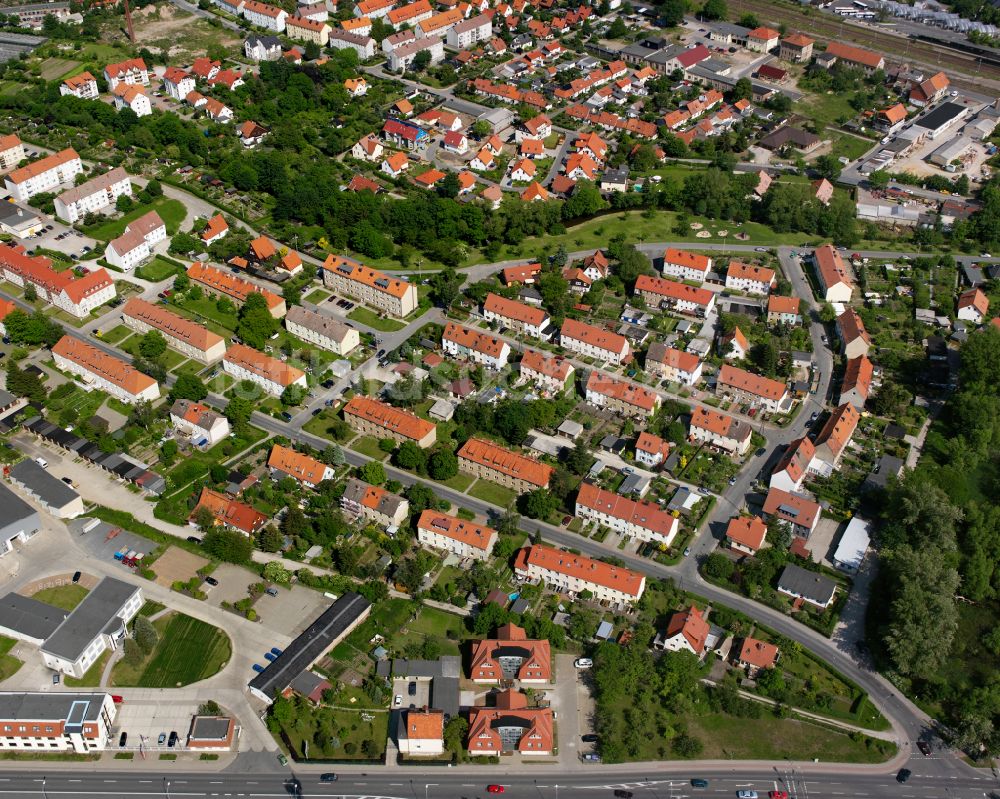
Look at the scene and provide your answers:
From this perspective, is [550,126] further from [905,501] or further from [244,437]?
[905,501]

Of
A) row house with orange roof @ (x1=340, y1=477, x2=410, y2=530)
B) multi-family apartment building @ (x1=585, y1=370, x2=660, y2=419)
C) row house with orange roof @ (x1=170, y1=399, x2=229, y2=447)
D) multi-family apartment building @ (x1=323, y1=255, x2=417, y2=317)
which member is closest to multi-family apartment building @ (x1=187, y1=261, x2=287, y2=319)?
multi-family apartment building @ (x1=323, y1=255, x2=417, y2=317)

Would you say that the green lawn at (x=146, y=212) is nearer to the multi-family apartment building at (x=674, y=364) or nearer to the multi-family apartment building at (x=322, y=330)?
the multi-family apartment building at (x=322, y=330)

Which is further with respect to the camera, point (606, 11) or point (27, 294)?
point (606, 11)

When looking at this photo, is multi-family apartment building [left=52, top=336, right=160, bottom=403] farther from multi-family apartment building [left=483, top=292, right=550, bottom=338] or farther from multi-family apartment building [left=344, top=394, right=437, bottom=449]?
multi-family apartment building [left=483, top=292, right=550, bottom=338]

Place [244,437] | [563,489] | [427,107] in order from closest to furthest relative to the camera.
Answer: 1. [563,489]
2. [244,437]
3. [427,107]

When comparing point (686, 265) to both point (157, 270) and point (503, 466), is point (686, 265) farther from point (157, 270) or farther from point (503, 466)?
point (157, 270)

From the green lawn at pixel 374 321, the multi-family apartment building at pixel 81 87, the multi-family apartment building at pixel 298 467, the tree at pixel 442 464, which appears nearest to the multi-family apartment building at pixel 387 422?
the tree at pixel 442 464

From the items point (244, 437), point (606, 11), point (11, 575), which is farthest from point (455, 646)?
point (606, 11)
